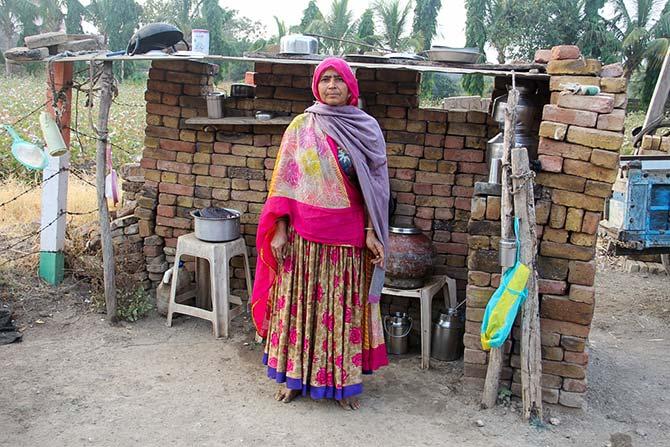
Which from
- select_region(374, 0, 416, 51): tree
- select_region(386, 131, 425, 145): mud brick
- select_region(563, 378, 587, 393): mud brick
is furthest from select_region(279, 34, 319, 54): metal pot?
select_region(374, 0, 416, 51): tree

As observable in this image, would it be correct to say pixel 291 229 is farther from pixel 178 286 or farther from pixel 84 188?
pixel 84 188

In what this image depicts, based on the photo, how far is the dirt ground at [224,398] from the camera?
3.39 meters

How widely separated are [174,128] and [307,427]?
2.80 metres

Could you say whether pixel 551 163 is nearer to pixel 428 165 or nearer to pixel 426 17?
pixel 428 165

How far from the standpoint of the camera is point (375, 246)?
3553mm

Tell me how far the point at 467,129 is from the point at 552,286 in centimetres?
151

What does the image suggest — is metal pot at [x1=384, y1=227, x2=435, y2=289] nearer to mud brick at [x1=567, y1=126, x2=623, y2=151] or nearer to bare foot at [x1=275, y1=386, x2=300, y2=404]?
bare foot at [x1=275, y1=386, x2=300, y2=404]

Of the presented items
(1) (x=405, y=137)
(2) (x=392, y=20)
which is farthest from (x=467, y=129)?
(2) (x=392, y=20)

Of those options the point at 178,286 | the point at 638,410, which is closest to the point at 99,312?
the point at 178,286

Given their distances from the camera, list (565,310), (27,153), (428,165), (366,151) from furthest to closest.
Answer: (428,165)
(27,153)
(565,310)
(366,151)

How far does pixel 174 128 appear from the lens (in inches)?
205

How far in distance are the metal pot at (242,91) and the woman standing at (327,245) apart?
1.72 meters

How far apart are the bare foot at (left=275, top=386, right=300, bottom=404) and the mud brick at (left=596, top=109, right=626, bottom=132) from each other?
89.6 inches

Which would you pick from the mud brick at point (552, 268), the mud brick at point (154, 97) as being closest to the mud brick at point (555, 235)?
the mud brick at point (552, 268)
